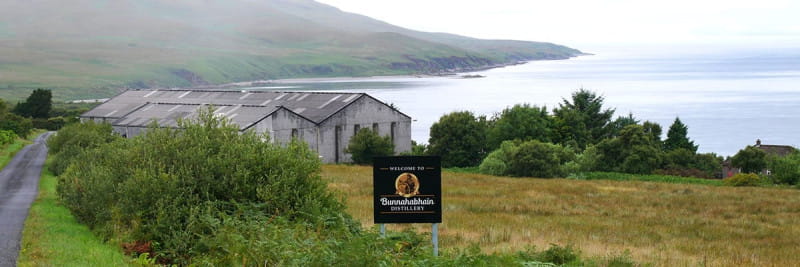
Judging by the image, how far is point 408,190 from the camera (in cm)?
1485

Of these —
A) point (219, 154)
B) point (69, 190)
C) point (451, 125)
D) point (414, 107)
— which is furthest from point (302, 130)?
point (414, 107)

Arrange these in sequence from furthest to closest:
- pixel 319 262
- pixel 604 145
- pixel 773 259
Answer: pixel 604 145 < pixel 773 259 < pixel 319 262

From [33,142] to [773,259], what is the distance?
2953 inches

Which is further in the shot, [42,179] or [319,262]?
[42,179]

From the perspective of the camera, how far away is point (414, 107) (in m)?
184

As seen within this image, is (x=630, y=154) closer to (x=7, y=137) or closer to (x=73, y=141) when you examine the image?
(x=73, y=141)

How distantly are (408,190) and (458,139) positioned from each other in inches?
3201

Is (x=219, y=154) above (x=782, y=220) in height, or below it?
above

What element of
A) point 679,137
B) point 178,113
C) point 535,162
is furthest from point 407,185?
point 679,137

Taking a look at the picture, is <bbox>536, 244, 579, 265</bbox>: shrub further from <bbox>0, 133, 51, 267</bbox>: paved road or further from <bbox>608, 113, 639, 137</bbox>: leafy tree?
<bbox>608, 113, 639, 137</bbox>: leafy tree

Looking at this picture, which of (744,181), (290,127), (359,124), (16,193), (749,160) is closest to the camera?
(16,193)

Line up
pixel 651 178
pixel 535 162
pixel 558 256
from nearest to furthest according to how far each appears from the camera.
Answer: pixel 558 256
pixel 535 162
pixel 651 178

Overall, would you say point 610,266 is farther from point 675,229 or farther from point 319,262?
point 675,229

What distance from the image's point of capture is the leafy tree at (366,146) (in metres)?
74.2
